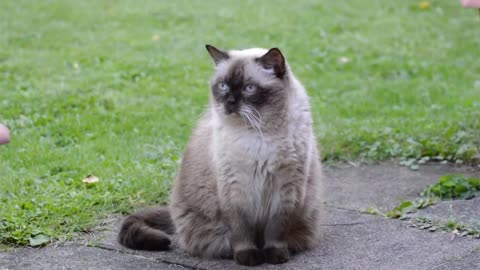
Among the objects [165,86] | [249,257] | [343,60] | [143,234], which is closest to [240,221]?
[249,257]

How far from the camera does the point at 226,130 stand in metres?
4.23

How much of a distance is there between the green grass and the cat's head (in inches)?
52.0

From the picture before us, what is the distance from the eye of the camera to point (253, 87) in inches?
162

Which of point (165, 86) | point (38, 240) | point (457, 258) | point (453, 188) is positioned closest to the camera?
point (457, 258)

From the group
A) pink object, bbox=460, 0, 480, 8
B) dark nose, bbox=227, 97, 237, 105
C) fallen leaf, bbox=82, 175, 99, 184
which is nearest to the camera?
dark nose, bbox=227, 97, 237, 105

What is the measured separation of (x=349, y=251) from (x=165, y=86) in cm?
411

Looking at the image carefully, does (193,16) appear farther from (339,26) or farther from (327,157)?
(327,157)

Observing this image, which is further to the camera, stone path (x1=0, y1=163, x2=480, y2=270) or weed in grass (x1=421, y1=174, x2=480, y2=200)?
weed in grass (x1=421, y1=174, x2=480, y2=200)

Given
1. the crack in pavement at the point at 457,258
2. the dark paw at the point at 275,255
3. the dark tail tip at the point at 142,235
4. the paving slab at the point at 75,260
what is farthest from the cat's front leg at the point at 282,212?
the crack in pavement at the point at 457,258

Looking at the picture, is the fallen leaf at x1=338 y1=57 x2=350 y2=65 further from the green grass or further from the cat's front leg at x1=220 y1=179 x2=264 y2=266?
the cat's front leg at x1=220 y1=179 x2=264 y2=266

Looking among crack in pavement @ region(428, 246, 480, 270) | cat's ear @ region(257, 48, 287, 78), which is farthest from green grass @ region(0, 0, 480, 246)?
crack in pavement @ region(428, 246, 480, 270)

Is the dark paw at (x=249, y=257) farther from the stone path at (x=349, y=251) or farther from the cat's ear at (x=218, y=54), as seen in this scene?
the cat's ear at (x=218, y=54)

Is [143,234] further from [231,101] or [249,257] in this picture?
[231,101]

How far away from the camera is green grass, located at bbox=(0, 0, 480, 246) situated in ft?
18.1
